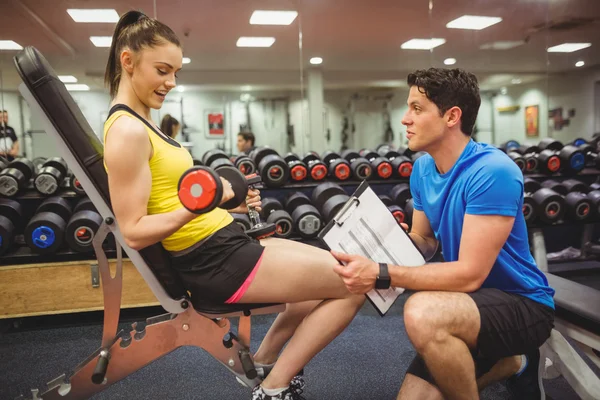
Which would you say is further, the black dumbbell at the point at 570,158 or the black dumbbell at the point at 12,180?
the black dumbbell at the point at 570,158

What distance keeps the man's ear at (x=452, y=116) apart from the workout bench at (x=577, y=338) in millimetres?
707

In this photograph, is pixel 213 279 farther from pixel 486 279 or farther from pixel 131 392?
pixel 131 392

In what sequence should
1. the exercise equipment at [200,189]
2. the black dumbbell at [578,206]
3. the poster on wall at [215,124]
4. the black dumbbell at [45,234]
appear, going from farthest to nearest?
1. the poster on wall at [215,124]
2. the black dumbbell at [578,206]
3. the black dumbbell at [45,234]
4. the exercise equipment at [200,189]

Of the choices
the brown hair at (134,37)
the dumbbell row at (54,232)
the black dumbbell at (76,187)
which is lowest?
the dumbbell row at (54,232)

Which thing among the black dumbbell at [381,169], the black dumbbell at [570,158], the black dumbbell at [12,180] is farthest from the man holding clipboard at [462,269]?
the black dumbbell at [570,158]

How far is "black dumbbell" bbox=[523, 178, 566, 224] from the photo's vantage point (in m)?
3.30

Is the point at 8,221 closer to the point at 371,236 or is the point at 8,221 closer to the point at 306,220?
the point at 306,220

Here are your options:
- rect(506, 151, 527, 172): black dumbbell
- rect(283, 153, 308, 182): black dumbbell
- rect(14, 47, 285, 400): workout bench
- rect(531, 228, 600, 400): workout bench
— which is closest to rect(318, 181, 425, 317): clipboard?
rect(14, 47, 285, 400): workout bench

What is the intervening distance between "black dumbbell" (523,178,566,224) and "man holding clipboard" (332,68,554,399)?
7.13 ft

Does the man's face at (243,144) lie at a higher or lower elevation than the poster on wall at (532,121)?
lower

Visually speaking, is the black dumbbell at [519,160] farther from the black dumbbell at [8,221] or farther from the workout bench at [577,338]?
the black dumbbell at [8,221]

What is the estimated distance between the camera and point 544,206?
3.31 m

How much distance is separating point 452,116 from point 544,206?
2.41 metres

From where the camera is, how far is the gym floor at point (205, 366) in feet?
6.21
